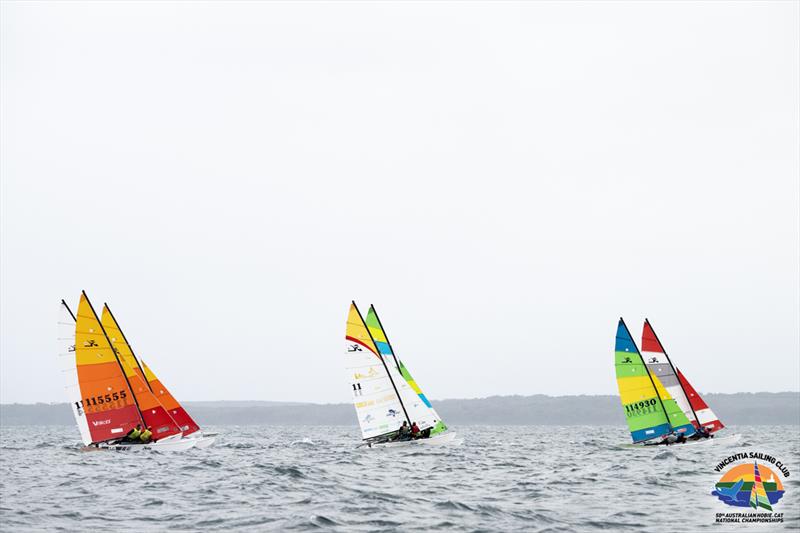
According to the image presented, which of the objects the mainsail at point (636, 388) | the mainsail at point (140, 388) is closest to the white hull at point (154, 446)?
the mainsail at point (140, 388)

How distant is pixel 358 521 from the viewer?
19.4 m

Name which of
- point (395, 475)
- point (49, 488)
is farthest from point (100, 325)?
point (395, 475)

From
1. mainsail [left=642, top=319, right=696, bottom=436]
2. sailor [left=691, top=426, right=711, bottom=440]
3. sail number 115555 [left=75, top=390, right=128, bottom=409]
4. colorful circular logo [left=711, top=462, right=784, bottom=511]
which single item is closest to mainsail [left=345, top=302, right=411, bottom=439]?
sail number 115555 [left=75, top=390, right=128, bottom=409]

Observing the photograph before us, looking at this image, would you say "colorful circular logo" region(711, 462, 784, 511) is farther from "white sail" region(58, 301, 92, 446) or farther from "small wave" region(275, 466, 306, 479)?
"white sail" region(58, 301, 92, 446)

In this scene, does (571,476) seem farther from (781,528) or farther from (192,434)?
(192,434)

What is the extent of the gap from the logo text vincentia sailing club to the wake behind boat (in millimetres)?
19664

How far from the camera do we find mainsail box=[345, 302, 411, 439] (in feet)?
143

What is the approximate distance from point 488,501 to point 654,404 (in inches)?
948

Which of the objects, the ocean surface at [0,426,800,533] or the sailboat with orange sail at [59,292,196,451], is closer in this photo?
the ocean surface at [0,426,800,533]

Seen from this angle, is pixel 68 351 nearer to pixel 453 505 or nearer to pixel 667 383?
pixel 453 505

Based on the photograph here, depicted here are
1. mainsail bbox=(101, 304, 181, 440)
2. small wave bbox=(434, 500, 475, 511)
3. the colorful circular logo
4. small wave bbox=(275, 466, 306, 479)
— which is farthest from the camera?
mainsail bbox=(101, 304, 181, 440)

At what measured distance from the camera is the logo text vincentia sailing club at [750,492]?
1905 centimetres

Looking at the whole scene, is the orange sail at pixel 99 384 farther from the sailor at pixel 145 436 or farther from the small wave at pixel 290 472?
the small wave at pixel 290 472

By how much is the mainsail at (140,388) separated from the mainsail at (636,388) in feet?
78.0
